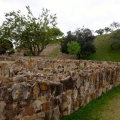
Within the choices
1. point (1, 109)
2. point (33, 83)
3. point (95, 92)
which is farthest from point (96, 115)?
point (1, 109)

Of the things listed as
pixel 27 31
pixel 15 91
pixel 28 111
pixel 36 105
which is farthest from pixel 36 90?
pixel 27 31

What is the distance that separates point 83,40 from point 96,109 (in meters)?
33.6

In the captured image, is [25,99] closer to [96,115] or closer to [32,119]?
[32,119]

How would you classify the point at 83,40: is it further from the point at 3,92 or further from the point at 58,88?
the point at 3,92

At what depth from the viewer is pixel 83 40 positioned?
39.2m

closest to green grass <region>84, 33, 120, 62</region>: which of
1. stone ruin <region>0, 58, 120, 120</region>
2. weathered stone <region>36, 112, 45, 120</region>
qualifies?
stone ruin <region>0, 58, 120, 120</region>

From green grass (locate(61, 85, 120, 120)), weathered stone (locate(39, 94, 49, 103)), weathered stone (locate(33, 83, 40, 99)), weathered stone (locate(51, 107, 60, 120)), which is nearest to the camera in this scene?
weathered stone (locate(33, 83, 40, 99))

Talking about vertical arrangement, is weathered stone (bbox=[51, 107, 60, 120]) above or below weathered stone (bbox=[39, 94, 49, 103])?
below

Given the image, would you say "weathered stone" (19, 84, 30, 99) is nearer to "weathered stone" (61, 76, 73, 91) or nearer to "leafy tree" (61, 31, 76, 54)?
"weathered stone" (61, 76, 73, 91)

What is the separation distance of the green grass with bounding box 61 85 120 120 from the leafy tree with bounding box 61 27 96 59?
29480mm

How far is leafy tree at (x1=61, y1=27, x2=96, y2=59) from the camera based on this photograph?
123 feet

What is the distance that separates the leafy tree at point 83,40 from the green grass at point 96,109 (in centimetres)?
2948

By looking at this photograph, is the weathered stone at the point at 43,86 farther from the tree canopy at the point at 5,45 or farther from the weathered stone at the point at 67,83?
the tree canopy at the point at 5,45

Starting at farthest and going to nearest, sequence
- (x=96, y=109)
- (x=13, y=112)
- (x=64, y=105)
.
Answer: (x=96, y=109), (x=64, y=105), (x=13, y=112)
